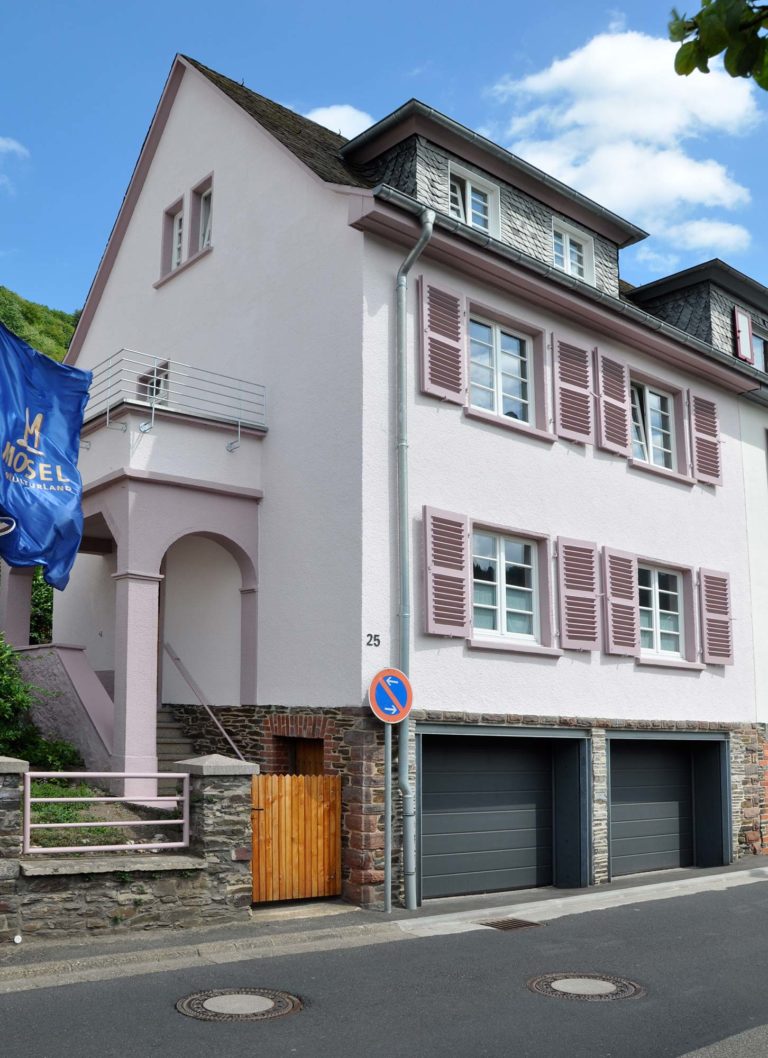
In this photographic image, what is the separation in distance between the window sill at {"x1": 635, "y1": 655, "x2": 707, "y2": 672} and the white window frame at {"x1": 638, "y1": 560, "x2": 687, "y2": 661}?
4.2 inches

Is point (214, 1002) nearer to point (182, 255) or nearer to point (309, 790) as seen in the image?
point (309, 790)

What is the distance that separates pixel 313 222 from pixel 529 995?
940cm

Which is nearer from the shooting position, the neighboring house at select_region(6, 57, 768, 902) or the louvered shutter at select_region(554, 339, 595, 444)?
the neighboring house at select_region(6, 57, 768, 902)

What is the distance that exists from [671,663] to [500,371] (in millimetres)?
5114

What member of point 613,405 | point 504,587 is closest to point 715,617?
point 613,405

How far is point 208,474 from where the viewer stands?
13.3 metres

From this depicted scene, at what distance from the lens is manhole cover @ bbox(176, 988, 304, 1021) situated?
7137 millimetres

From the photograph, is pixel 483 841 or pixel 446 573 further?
pixel 483 841

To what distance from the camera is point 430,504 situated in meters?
12.8

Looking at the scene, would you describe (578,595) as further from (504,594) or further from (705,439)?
(705,439)

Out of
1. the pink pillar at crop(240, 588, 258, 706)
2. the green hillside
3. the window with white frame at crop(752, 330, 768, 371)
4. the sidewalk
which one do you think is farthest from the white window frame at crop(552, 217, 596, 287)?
the green hillside

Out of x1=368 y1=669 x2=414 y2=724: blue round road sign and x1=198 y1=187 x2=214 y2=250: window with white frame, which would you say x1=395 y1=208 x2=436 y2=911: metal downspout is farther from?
x1=198 y1=187 x2=214 y2=250: window with white frame

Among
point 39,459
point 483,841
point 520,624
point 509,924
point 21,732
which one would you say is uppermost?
point 39,459

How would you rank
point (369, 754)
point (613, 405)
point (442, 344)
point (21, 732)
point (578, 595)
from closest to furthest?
point (369, 754)
point (21, 732)
point (442, 344)
point (578, 595)
point (613, 405)
